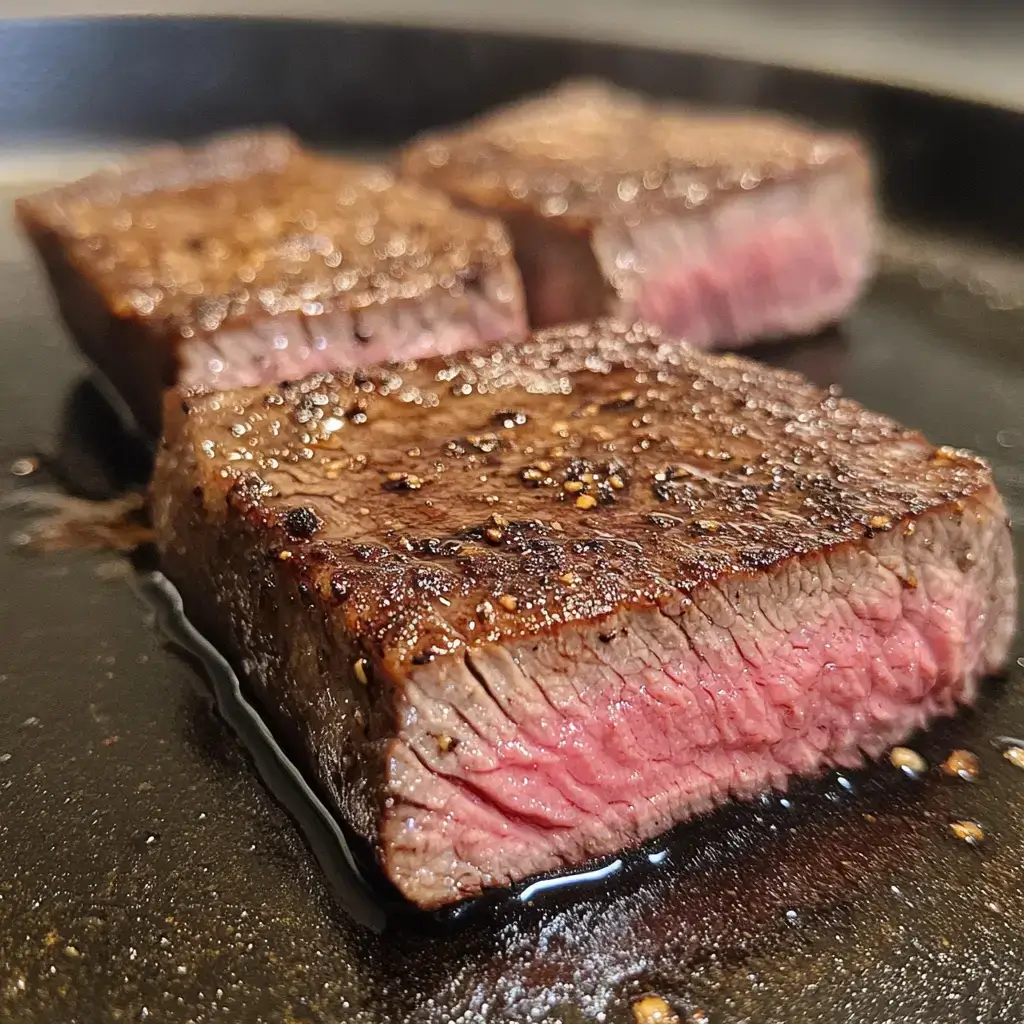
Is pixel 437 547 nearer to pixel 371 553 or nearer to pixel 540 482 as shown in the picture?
pixel 371 553

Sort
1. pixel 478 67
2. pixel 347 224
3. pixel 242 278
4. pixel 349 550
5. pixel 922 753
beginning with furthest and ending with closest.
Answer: pixel 478 67, pixel 347 224, pixel 242 278, pixel 922 753, pixel 349 550

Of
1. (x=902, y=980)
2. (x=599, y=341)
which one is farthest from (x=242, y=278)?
(x=902, y=980)

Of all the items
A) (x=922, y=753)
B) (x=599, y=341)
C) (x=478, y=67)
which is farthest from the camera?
(x=478, y=67)

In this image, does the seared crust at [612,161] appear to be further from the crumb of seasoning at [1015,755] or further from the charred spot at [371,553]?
the crumb of seasoning at [1015,755]

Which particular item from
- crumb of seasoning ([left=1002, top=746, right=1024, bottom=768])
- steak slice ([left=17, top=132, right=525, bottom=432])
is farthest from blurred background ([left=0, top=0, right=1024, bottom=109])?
crumb of seasoning ([left=1002, top=746, right=1024, bottom=768])

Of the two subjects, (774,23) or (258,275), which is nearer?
(258,275)

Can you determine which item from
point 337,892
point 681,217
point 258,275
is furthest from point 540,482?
point 681,217

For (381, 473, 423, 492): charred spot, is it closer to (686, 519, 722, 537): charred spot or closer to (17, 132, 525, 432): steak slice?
(686, 519, 722, 537): charred spot

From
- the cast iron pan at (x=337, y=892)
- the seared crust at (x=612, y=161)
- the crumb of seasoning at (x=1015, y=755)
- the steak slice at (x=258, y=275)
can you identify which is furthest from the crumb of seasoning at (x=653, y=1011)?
the seared crust at (x=612, y=161)

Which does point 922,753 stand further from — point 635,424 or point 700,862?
point 635,424
